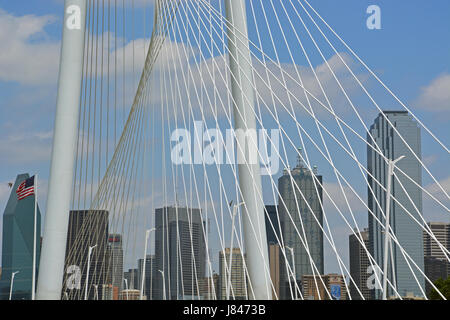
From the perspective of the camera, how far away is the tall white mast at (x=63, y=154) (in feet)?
37.9

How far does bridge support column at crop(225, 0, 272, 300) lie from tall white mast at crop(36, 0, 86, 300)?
2.68 metres

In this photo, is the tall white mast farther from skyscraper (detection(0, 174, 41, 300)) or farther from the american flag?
skyscraper (detection(0, 174, 41, 300))

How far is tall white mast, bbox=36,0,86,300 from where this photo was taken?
1156 centimetres

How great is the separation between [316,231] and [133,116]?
552ft

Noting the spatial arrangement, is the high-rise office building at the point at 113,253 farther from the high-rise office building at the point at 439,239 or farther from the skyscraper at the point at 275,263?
the high-rise office building at the point at 439,239

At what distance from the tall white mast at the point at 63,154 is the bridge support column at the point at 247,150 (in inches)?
105

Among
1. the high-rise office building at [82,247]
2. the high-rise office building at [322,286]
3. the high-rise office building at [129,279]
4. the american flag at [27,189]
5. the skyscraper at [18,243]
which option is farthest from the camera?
the high-rise office building at [322,286]

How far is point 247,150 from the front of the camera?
527 inches

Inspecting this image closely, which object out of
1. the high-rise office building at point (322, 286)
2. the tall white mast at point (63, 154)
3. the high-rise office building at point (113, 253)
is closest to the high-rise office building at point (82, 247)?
the high-rise office building at point (113, 253)

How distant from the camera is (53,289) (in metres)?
11.6

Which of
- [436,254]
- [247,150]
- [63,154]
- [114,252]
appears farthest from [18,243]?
[63,154]
